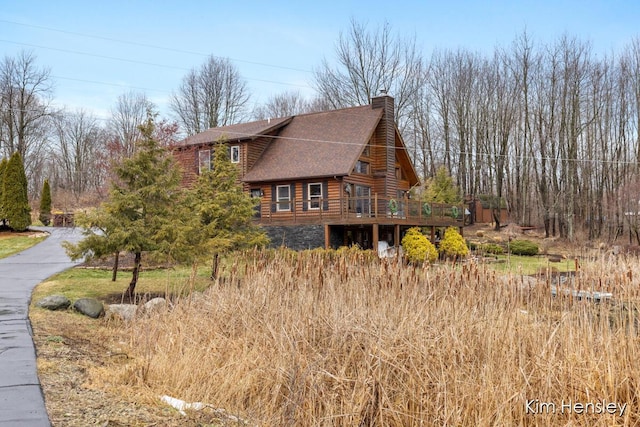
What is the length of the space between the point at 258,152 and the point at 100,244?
1682 cm

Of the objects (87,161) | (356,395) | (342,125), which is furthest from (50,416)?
(87,161)

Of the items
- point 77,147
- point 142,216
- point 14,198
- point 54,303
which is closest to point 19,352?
point 54,303

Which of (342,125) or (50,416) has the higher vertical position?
(342,125)

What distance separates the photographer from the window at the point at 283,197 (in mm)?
25047

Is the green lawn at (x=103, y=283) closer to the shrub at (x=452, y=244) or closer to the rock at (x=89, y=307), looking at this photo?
the rock at (x=89, y=307)

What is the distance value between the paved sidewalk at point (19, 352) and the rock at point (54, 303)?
27 cm

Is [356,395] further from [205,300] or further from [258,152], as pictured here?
[258,152]

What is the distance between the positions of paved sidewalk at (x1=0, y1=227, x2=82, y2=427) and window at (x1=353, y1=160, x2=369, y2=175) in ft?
43.9

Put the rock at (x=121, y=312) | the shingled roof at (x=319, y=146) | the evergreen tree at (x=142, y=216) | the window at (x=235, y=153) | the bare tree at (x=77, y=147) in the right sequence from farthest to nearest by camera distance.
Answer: the bare tree at (x=77, y=147) → the window at (x=235, y=153) → the shingled roof at (x=319, y=146) → the evergreen tree at (x=142, y=216) → the rock at (x=121, y=312)

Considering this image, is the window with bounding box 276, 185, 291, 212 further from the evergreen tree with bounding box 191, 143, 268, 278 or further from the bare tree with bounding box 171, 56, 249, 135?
the bare tree with bounding box 171, 56, 249, 135

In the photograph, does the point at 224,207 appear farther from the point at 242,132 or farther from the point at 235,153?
the point at 242,132

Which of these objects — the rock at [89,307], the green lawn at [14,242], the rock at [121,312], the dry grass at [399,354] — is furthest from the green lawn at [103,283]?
the green lawn at [14,242]

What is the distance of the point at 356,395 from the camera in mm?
4953

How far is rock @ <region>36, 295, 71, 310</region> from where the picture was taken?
9734 millimetres
